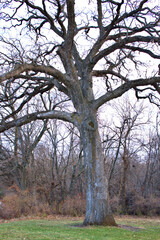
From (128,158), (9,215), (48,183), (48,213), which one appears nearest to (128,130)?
(128,158)

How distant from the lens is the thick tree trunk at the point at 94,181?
10.5 m

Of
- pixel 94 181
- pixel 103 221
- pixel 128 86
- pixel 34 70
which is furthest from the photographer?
pixel 128 86

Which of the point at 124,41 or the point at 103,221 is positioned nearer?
the point at 103,221

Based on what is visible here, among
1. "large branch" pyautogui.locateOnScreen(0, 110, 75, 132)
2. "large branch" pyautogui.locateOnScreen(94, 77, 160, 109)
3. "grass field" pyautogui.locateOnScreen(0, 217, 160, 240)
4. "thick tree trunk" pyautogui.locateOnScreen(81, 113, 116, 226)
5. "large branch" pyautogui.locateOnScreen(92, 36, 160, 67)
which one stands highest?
"large branch" pyautogui.locateOnScreen(92, 36, 160, 67)

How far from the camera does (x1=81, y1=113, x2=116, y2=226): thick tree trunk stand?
34.6 feet

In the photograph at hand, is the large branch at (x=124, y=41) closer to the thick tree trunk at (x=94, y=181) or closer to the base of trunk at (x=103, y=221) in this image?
the thick tree trunk at (x=94, y=181)

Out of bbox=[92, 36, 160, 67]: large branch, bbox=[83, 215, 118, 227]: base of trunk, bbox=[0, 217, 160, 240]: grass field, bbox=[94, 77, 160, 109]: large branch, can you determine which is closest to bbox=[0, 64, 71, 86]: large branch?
bbox=[94, 77, 160, 109]: large branch

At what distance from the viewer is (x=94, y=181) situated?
10867 mm

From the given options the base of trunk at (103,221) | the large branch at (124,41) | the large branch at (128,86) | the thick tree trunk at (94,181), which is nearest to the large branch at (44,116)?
the thick tree trunk at (94,181)

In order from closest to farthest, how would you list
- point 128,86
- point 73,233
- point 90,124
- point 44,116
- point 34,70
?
Result: point 73,233, point 34,70, point 90,124, point 128,86, point 44,116

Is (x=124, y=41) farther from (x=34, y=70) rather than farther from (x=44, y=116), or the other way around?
(x=44, y=116)

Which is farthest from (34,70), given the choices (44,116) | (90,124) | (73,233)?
(73,233)

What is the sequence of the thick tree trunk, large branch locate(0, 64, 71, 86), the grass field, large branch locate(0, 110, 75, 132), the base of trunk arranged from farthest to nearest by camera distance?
large branch locate(0, 110, 75, 132) → the thick tree trunk → the base of trunk → large branch locate(0, 64, 71, 86) → the grass field

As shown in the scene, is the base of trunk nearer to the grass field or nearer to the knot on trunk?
the grass field
